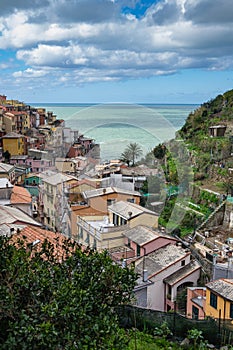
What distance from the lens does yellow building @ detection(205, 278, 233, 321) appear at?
4.33 metres

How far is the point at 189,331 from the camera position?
288 centimetres

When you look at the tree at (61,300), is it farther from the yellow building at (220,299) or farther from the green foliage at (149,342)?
the yellow building at (220,299)

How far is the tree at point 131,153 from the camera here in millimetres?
6534

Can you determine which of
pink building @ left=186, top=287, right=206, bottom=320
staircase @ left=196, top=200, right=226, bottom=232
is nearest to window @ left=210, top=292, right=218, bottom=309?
pink building @ left=186, top=287, right=206, bottom=320

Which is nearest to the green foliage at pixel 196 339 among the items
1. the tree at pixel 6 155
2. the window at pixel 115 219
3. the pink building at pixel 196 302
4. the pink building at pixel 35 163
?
the pink building at pixel 196 302

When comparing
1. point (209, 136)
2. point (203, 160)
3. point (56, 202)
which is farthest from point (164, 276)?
point (209, 136)

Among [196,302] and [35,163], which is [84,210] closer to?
[196,302]

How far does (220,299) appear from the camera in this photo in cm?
438

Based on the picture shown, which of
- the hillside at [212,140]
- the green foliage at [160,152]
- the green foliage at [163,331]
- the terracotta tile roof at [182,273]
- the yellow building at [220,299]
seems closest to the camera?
the green foliage at [163,331]

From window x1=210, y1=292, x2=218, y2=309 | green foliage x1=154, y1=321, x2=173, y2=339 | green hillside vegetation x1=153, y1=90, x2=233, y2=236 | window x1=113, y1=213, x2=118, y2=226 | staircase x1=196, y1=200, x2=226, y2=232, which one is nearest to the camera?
Result: green foliage x1=154, y1=321, x2=173, y2=339

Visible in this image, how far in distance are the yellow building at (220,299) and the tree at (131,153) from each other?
2.68 m

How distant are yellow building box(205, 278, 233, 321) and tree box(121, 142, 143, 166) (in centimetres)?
268

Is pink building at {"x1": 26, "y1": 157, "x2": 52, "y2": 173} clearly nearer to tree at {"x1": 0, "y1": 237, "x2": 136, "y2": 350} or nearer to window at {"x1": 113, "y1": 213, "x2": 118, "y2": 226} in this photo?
window at {"x1": 113, "y1": 213, "x2": 118, "y2": 226}

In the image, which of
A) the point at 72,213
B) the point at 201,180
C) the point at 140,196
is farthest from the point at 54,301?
the point at 201,180
